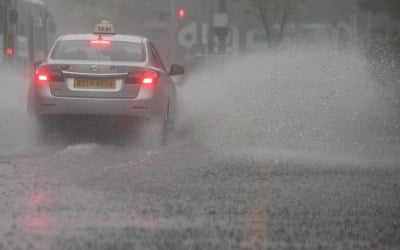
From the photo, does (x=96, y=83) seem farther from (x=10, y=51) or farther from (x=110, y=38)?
(x=10, y=51)

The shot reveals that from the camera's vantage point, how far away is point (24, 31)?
86.9ft

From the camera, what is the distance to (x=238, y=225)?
700 cm

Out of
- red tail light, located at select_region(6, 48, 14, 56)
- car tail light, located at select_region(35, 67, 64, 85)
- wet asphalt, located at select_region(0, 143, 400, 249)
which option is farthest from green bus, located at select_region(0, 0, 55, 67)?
wet asphalt, located at select_region(0, 143, 400, 249)

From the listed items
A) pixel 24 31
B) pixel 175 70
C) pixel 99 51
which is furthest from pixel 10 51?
pixel 99 51

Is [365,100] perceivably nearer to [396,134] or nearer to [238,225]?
[396,134]

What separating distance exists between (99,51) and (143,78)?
0.94 metres

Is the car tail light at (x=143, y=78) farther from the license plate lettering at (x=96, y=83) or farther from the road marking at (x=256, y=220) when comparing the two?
the road marking at (x=256, y=220)

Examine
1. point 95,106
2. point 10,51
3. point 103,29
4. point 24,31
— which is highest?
point 103,29

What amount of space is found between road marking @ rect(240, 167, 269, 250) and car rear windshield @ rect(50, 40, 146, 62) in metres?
4.71

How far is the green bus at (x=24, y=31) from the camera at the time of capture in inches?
936

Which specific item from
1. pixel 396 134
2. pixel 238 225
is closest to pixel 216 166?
pixel 238 225

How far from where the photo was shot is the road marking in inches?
250

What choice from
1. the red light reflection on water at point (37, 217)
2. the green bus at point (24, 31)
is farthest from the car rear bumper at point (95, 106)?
the green bus at point (24, 31)

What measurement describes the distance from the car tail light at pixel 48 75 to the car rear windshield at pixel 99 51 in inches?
16.2
